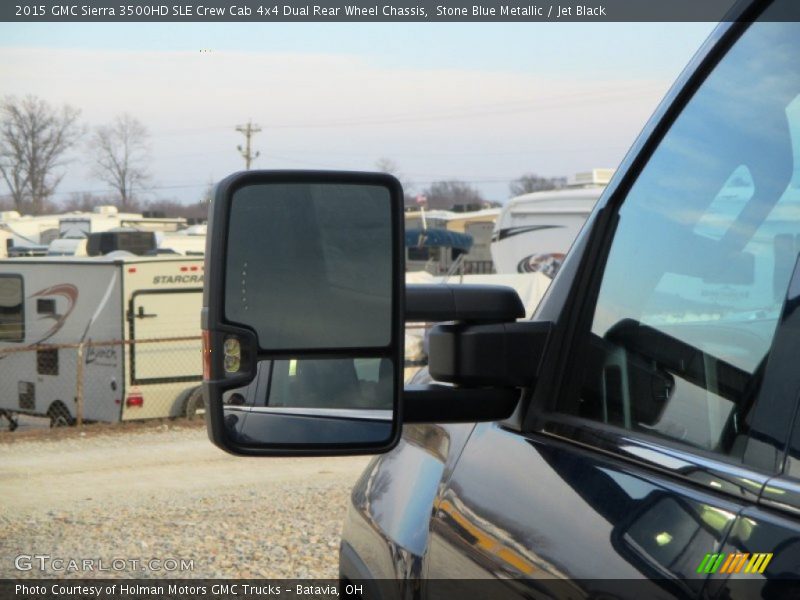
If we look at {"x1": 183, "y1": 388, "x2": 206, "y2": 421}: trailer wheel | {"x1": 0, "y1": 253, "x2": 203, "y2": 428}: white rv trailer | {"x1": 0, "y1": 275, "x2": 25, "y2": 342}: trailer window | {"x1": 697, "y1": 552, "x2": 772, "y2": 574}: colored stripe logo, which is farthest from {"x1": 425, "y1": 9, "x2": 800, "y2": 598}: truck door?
{"x1": 0, "y1": 275, "x2": 25, "y2": 342}: trailer window

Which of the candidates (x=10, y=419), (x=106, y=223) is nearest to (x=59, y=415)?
(x=10, y=419)

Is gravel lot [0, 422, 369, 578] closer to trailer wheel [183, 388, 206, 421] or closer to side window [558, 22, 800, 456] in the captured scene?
trailer wheel [183, 388, 206, 421]

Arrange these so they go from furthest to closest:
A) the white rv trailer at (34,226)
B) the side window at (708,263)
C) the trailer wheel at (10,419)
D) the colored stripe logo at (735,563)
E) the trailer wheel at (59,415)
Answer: the white rv trailer at (34,226)
the trailer wheel at (10,419)
the trailer wheel at (59,415)
the side window at (708,263)
the colored stripe logo at (735,563)

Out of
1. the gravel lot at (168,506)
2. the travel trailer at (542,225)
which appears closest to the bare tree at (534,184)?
the travel trailer at (542,225)

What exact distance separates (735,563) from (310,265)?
2.27ft

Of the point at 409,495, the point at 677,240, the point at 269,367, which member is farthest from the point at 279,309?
the point at 409,495

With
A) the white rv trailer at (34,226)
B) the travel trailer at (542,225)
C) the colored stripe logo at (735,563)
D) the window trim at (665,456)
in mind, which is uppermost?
the window trim at (665,456)

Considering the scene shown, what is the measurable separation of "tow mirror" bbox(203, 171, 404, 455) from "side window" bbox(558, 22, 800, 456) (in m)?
0.37

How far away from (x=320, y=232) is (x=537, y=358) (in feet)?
1.39

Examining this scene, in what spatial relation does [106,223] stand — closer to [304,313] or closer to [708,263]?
[304,313]

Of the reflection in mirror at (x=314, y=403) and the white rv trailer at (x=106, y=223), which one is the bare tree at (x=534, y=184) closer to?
the white rv trailer at (x=106, y=223)

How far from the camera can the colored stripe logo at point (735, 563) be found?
1.16 meters

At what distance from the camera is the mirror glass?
5.03 feet

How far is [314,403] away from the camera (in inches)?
66.2
